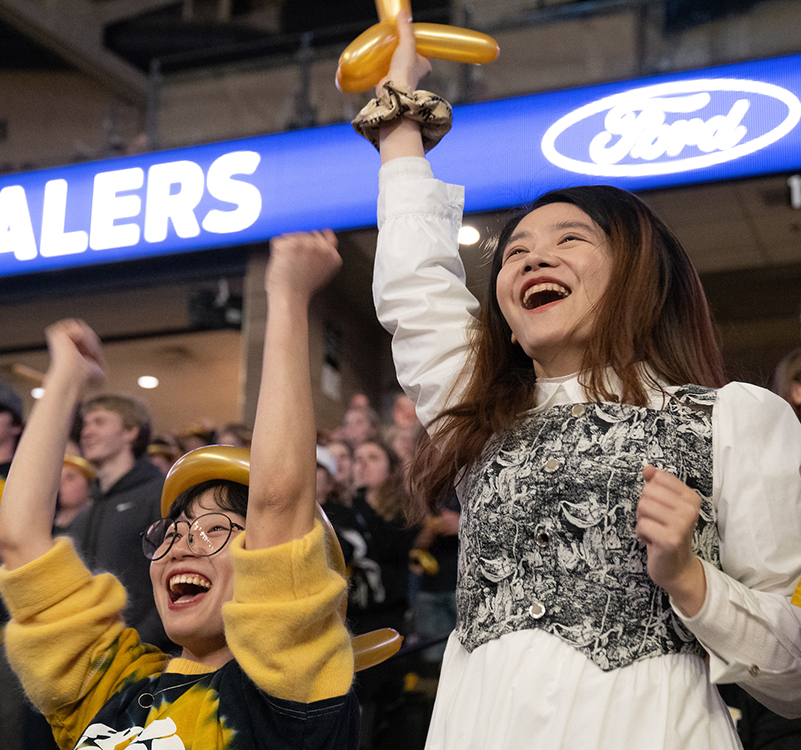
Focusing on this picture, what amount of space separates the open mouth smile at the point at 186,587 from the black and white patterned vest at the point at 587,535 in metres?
0.50

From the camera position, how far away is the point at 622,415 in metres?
1.14

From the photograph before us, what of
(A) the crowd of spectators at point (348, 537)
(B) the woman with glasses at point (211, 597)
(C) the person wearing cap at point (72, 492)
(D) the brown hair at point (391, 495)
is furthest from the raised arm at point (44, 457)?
(C) the person wearing cap at point (72, 492)

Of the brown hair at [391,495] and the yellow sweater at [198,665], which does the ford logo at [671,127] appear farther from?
the yellow sweater at [198,665]

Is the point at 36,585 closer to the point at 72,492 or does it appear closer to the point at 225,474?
the point at 225,474

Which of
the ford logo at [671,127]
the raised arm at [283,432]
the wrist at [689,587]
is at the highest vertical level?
the ford logo at [671,127]

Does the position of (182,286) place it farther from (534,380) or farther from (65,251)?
(534,380)

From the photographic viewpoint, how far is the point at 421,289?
4.53ft

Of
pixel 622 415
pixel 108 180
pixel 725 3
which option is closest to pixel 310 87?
pixel 108 180

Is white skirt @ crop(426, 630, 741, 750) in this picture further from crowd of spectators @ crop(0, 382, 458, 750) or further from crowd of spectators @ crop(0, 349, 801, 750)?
crowd of spectators @ crop(0, 382, 458, 750)

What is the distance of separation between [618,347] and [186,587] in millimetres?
817

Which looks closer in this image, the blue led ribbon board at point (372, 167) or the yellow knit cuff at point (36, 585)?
the yellow knit cuff at point (36, 585)

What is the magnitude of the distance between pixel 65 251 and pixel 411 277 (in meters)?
4.57

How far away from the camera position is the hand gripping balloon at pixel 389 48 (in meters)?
1.57

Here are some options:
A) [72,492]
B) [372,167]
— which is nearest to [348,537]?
[72,492]
